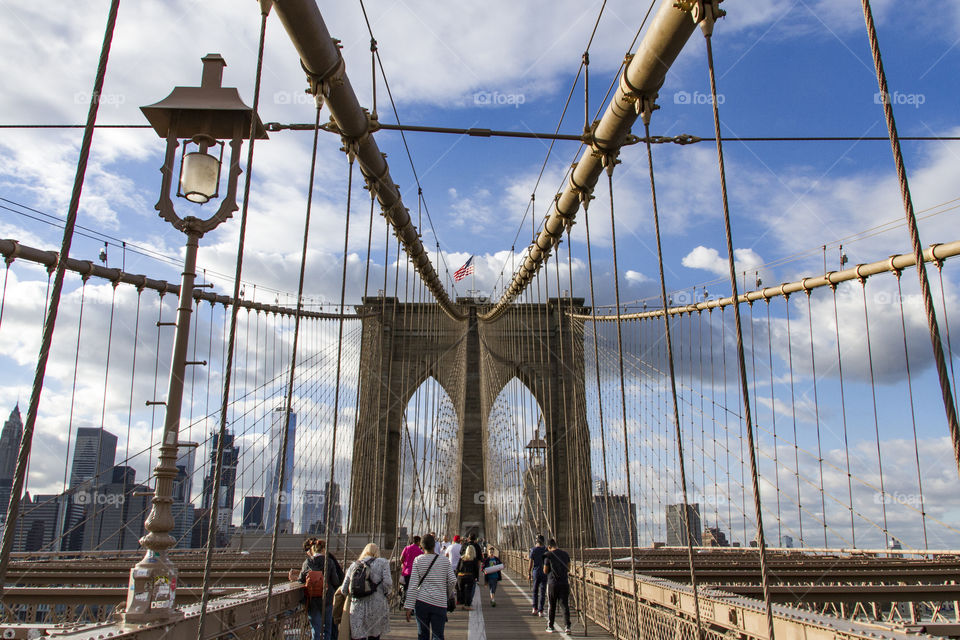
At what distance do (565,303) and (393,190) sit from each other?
68.0 ft

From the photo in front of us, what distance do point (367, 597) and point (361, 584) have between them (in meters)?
0.11

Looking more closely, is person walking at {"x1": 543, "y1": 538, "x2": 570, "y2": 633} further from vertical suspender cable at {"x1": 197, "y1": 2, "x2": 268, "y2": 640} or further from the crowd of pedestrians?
vertical suspender cable at {"x1": 197, "y1": 2, "x2": 268, "y2": 640}

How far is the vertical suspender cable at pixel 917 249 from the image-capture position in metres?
1.87

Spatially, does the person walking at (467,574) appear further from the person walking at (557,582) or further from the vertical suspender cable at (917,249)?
the vertical suspender cable at (917,249)

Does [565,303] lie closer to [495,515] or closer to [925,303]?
[495,515]

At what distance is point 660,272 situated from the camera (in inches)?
171

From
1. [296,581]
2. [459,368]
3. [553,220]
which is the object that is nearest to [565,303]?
[459,368]

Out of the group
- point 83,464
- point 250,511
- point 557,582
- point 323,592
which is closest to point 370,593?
point 323,592

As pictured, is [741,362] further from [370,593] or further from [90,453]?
[90,453]

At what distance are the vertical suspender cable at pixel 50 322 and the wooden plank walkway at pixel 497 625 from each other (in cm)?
512

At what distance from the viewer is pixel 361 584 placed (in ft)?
14.1

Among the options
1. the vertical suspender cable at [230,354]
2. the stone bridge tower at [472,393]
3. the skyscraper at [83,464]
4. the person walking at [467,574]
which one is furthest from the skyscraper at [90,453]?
the vertical suspender cable at [230,354]

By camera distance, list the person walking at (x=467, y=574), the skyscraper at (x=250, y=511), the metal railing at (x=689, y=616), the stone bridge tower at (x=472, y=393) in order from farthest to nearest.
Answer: the stone bridge tower at (x=472, y=393) → the skyscraper at (x=250, y=511) → the person walking at (x=467, y=574) → the metal railing at (x=689, y=616)

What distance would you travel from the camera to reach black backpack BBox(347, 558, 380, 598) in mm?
4289
